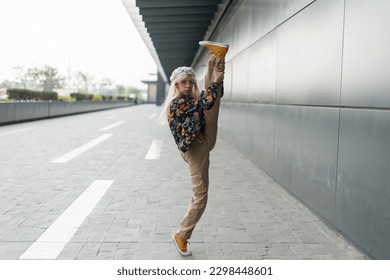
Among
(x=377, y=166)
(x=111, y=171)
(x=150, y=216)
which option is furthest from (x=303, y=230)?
(x=111, y=171)

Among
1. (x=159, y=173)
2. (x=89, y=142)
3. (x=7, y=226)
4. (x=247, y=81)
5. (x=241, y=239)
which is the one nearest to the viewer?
(x=241, y=239)

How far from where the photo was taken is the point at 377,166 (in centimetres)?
387

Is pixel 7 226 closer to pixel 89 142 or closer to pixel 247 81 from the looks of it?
pixel 247 81

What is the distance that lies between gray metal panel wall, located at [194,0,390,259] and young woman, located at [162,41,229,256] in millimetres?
1501

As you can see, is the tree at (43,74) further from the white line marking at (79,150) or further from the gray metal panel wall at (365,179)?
Result: the gray metal panel wall at (365,179)

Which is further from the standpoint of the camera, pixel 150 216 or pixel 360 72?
pixel 150 216

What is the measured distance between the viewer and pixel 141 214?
547cm

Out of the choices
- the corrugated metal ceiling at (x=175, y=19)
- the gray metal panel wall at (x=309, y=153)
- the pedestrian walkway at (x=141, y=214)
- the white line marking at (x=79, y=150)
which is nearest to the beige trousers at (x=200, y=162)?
the pedestrian walkway at (x=141, y=214)

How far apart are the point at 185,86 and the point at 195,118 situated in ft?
1.01

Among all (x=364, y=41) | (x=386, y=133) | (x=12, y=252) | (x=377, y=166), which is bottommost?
(x=12, y=252)

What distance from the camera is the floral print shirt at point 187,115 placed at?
3676mm

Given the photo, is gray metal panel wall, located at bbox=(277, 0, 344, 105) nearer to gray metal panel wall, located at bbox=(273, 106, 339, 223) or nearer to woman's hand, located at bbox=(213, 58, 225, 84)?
gray metal panel wall, located at bbox=(273, 106, 339, 223)

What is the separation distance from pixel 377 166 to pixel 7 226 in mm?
4061

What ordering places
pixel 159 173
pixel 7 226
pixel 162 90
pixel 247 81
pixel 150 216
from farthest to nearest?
pixel 162 90 < pixel 247 81 < pixel 159 173 < pixel 150 216 < pixel 7 226
